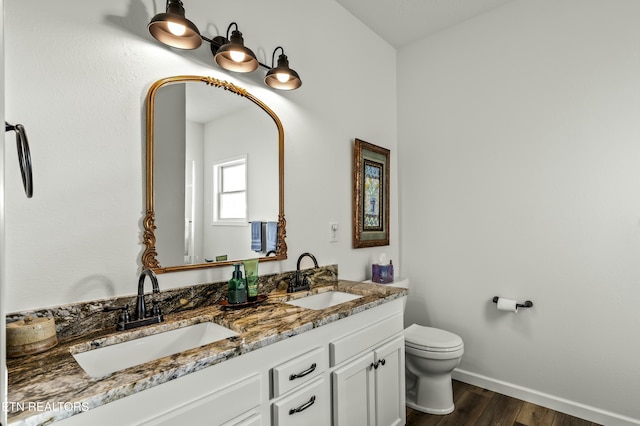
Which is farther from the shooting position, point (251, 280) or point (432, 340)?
point (432, 340)

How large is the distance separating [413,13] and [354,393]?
2.62 metres

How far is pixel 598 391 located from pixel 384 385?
1440 mm

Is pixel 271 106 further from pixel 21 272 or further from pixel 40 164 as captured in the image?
pixel 21 272

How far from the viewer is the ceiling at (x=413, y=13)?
8.01 ft

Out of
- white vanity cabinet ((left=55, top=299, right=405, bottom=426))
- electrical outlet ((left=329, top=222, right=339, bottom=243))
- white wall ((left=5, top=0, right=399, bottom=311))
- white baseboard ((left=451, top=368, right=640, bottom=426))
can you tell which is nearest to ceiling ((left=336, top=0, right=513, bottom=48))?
white wall ((left=5, top=0, right=399, bottom=311))

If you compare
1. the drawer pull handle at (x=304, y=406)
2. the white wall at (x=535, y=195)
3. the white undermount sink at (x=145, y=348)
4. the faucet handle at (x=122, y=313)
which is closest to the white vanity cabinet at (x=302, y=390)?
the drawer pull handle at (x=304, y=406)

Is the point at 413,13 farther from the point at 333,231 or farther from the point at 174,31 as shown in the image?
the point at 174,31

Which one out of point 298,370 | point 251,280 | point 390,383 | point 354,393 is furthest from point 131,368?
point 390,383

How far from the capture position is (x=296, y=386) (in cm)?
127

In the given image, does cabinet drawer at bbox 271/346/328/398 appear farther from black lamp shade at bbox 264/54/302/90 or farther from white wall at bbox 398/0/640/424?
white wall at bbox 398/0/640/424

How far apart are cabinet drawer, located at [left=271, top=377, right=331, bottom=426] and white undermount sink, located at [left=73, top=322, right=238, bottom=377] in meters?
0.31

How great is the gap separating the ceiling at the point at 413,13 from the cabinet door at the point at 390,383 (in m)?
2.30

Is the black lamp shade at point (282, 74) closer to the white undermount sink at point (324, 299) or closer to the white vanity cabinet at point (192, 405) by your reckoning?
the white undermount sink at point (324, 299)

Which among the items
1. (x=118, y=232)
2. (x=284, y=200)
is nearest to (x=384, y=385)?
(x=284, y=200)
